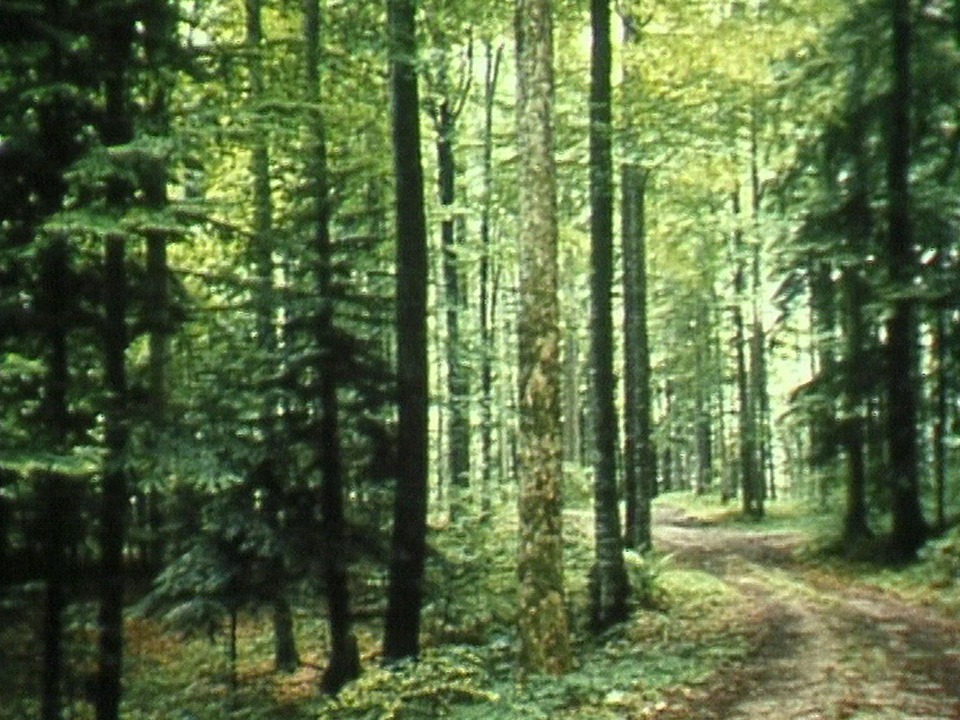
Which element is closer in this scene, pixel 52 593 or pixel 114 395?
pixel 52 593

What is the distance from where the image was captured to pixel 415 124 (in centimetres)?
1395

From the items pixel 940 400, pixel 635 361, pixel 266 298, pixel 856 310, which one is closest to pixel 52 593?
pixel 266 298

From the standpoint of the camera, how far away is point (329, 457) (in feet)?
46.2

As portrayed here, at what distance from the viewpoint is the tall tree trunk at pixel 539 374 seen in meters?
10.6

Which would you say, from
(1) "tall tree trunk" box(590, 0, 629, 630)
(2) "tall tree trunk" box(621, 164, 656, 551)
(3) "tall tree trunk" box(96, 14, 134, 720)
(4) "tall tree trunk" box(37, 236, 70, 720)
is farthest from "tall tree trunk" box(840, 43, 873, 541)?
(4) "tall tree trunk" box(37, 236, 70, 720)

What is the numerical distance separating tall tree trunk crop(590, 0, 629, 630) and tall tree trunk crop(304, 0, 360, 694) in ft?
12.6

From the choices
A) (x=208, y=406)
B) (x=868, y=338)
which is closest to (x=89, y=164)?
(x=208, y=406)

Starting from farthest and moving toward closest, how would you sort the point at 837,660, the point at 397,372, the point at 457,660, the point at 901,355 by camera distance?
the point at 901,355
the point at 397,372
the point at 457,660
the point at 837,660

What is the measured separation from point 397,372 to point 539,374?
3.74 meters

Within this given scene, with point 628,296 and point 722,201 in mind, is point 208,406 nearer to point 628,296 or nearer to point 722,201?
point 628,296

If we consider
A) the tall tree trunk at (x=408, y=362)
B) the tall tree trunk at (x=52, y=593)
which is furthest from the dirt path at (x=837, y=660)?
the tall tree trunk at (x=52, y=593)

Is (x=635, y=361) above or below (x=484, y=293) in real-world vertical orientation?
below

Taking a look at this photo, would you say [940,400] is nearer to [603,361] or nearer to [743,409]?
[603,361]

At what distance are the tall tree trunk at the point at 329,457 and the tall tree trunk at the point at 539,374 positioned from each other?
3591mm
